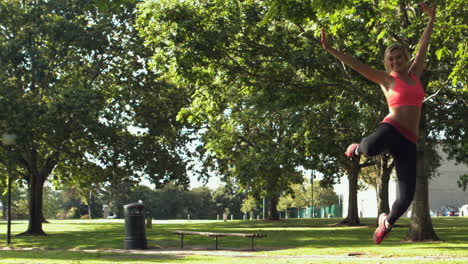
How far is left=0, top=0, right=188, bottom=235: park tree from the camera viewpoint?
96.3 feet

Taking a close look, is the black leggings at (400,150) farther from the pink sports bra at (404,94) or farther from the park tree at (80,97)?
the park tree at (80,97)

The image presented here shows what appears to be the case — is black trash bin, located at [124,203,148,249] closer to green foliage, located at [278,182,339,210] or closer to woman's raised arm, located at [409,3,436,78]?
woman's raised arm, located at [409,3,436,78]

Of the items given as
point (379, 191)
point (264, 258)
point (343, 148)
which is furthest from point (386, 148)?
point (379, 191)

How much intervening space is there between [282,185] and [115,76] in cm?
1196

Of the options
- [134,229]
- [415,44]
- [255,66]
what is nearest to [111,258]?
[134,229]

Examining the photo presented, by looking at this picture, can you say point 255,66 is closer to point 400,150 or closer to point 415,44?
point 415,44

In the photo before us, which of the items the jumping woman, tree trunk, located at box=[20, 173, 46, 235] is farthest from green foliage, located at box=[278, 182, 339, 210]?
the jumping woman

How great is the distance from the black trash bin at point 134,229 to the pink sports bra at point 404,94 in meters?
17.5

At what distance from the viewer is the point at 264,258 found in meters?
16.9

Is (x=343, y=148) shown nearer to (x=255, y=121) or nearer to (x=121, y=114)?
(x=255, y=121)

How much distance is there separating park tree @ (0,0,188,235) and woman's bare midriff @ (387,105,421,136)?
25.3m

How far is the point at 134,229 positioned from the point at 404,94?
17829 mm

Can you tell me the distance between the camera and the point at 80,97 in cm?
2933

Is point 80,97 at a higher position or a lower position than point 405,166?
higher
